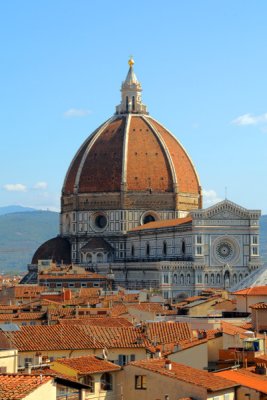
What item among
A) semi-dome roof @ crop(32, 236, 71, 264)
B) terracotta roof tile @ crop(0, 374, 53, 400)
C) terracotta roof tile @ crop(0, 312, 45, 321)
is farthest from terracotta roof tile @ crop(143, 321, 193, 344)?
semi-dome roof @ crop(32, 236, 71, 264)

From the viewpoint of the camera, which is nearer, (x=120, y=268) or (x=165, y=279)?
(x=165, y=279)

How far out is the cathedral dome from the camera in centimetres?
13050

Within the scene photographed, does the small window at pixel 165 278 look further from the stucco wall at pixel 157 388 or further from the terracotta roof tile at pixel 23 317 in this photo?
the stucco wall at pixel 157 388

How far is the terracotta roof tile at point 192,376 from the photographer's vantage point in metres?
20.7

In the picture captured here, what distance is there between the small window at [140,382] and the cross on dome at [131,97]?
11543 centimetres

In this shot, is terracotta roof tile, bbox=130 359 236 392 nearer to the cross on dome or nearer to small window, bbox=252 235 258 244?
small window, bbox=252 235 258 244

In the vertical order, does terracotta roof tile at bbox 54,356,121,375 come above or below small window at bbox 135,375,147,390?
above

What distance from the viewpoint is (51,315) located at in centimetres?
4744

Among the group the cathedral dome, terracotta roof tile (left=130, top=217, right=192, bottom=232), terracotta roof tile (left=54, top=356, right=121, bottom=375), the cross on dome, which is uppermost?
the cross on dome

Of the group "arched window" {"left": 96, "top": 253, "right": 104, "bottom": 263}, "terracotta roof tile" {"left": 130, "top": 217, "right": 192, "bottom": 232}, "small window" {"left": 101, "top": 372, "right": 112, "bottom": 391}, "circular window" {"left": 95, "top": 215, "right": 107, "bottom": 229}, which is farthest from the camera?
"circular window" {"left": 95, "top": 215, "right": 107, "bottom": 229}

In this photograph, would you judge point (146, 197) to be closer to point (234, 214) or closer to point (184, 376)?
point (234, 214)

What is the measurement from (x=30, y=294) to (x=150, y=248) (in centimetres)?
3821

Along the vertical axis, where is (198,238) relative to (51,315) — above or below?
above

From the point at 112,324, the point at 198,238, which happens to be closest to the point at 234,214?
the point at 198,238
